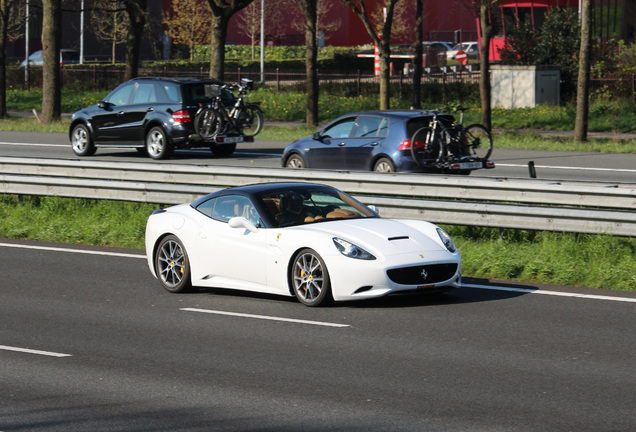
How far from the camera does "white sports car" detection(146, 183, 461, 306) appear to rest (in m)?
9.65

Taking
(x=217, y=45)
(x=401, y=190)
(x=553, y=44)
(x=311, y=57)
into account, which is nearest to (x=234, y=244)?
(x=401, y=190)

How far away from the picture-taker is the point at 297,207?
34.7ft

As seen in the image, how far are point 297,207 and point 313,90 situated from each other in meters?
24.5

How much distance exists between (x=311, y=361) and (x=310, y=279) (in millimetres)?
2176

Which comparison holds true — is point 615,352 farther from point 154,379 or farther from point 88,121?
point 88,121

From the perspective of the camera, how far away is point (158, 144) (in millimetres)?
24078

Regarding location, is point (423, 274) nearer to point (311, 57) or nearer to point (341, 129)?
point (341, 129)

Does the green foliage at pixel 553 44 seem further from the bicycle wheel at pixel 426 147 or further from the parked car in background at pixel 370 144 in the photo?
the bicycle wheel at pixel 426 147

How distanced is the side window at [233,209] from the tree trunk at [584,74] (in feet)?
61.1

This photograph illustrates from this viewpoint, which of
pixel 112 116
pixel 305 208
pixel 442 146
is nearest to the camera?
pixel 305 208

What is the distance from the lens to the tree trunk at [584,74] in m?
27.6

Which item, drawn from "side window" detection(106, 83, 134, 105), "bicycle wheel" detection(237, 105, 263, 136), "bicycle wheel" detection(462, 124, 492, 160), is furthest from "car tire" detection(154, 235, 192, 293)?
"side window" detection(106, 83, 134, 105)

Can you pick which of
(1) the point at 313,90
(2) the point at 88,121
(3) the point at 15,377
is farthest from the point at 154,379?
(1) the point at 313,90

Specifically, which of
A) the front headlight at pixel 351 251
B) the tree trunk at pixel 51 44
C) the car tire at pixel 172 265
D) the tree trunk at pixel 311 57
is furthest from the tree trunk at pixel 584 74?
the front headlight at pixel 351 251
